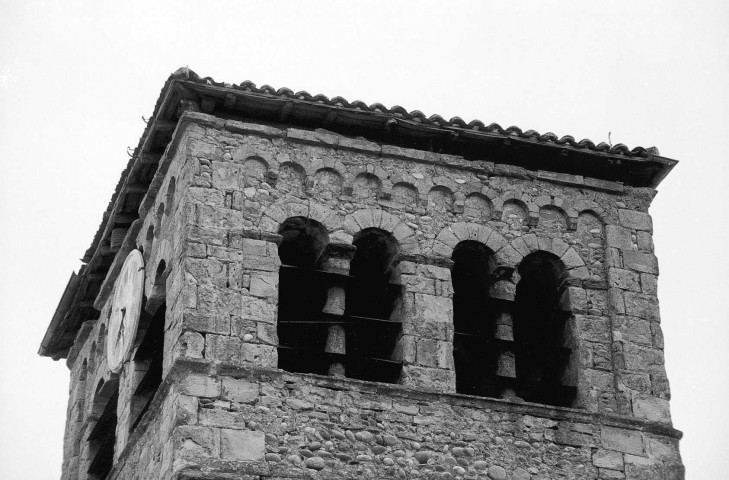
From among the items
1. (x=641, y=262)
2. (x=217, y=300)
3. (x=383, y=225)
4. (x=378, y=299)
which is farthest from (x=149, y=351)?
(x=641, y=262)

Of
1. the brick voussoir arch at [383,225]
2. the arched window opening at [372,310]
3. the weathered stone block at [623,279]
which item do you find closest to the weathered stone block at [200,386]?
the arched window opening at [372,310]

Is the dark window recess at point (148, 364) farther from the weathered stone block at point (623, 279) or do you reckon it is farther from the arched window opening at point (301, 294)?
the weathered stone block at point (623, 279)

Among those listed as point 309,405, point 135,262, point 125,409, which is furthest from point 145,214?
point 309,405

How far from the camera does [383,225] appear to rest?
2031 centimetres

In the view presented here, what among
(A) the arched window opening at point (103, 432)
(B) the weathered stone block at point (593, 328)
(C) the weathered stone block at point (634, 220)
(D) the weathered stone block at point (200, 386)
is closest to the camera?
(D) the weathered stone block at point (200, 386)

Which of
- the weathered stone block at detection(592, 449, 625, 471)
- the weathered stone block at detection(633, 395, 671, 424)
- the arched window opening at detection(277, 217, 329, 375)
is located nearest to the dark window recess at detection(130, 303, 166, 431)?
the arched window opening at detection(277, 217, 329, 375)

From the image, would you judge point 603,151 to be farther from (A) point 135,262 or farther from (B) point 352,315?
(A) point 135,262

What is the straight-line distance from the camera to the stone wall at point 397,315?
60.8 ft

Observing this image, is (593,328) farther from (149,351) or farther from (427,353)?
(149,351)

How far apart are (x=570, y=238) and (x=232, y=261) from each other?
4.17 metres

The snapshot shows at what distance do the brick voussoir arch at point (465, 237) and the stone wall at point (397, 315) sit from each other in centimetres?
2

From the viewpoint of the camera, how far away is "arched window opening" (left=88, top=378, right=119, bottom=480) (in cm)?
2252

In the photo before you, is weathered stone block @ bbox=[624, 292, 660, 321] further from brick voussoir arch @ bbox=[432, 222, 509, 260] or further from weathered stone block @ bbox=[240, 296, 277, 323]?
weathered stone block @ bbox=[240, 296, 277, 323]

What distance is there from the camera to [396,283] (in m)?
20.1
